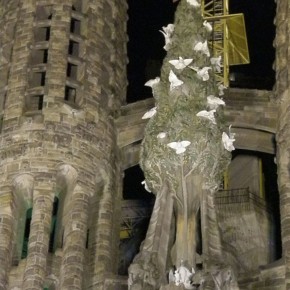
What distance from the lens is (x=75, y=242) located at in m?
27.0

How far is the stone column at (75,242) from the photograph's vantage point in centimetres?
2641

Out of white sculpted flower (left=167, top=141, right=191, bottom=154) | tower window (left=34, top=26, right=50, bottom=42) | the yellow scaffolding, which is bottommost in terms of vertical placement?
white sculpted flower (left=167, top=141, right=191, bottom=154)

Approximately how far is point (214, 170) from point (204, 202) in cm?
74

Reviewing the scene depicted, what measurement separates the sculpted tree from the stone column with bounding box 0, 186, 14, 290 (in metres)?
2.98

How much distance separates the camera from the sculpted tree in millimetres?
24328

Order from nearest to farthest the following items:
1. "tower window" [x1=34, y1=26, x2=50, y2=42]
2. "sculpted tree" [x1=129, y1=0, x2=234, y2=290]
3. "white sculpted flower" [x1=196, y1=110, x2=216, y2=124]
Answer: "sculpted tree" [x1=129, y1=0, x2=234, y2=290]
"white sculpted flower" [x1=196, y1=110, x2=216, y2=124]
"tower window" [x1=34, y1=26, x2=50, y2=42]

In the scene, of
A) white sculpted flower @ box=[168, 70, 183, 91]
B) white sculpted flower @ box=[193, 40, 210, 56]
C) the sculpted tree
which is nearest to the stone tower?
the sculpted tree

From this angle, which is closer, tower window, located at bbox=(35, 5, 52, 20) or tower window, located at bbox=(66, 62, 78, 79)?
tower window, located at bbox=(66, 62, 78, 79)

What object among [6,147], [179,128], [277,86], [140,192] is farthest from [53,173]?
[140,192]

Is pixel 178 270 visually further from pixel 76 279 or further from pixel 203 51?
pixel 203 51

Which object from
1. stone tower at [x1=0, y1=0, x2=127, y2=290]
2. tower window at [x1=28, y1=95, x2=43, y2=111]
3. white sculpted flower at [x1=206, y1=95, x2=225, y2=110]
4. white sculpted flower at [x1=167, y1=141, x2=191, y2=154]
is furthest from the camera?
tower window at [x1=28, y1=95, x2=43, y2=111]

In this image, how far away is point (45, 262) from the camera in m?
26.5

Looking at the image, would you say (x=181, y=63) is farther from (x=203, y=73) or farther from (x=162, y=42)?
(x=162, y=42)

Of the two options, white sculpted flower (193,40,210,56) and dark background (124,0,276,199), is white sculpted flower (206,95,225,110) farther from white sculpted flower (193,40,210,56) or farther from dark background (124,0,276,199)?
dark background (124,0,276,199)
